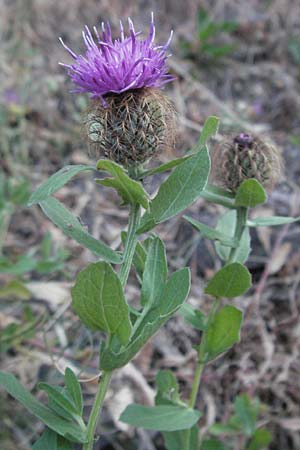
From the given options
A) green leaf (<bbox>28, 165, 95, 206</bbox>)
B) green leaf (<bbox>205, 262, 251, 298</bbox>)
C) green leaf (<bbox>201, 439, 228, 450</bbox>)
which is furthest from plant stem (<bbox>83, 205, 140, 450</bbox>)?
green leaf (<bbox>201, 439, 228, 450</bbox>)

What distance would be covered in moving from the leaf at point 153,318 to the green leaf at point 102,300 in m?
0.05

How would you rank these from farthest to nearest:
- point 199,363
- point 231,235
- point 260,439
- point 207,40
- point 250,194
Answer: point 207,40 → point 260,439 → point 231,235 → point 199,363 → point 250,194

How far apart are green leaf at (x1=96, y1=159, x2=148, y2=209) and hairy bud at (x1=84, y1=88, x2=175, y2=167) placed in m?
0.11

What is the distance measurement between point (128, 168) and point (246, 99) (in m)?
3.58

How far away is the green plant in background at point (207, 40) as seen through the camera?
201 inches

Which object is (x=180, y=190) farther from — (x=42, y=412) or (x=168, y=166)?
(x=42, y=412)

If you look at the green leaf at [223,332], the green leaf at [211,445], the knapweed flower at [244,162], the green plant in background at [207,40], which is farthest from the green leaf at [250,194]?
the green plant in background at [207,40]

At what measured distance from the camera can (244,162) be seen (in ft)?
6.21

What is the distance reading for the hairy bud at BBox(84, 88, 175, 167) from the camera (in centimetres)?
155

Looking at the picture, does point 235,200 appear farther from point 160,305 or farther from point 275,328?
point 275,328

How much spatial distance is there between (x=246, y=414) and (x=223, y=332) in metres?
0.69

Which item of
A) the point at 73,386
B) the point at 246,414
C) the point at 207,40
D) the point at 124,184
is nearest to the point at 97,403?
the point at 73,386

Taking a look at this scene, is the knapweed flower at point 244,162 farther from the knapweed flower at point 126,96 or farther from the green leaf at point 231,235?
the knapweed flower at point 126,96

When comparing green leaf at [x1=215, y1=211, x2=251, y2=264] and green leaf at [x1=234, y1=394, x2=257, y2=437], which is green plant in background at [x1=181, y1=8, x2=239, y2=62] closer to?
green leaf at [x1=215, y1=211, x2=251, y2=264]
